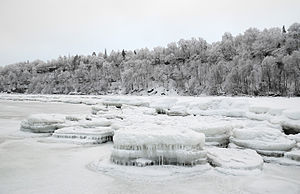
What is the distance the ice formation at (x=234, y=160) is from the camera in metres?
9.40

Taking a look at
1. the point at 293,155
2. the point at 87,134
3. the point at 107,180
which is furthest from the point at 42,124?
the point at 293,155

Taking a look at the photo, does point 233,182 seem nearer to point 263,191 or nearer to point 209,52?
point 263,191

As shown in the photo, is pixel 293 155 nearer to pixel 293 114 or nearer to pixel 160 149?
pixel 160 149

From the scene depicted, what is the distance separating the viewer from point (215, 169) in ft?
31.5

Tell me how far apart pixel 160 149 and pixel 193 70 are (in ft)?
232

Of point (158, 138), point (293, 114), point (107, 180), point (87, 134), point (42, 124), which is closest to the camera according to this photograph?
point (107, 180)

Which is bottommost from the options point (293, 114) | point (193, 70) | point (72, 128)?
point (72, 128)

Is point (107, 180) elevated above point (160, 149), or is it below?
below

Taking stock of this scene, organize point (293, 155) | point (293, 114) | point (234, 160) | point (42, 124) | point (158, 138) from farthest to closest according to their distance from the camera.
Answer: point (42, 124)
point (293, 114)
point (293, 155)
point (234, 160)
point (158, 138)

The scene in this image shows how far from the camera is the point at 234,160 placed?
10.1 meters

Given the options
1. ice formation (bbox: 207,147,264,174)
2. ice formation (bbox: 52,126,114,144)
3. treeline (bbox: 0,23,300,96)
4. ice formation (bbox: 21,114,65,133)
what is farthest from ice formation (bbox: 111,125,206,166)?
treeline (bbox: 0,23,300,96)

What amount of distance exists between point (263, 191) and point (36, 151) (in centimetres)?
1031

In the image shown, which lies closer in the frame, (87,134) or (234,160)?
(234,160)

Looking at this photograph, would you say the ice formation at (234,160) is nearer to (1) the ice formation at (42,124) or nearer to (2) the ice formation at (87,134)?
(2) the ice formation at (87,134)
